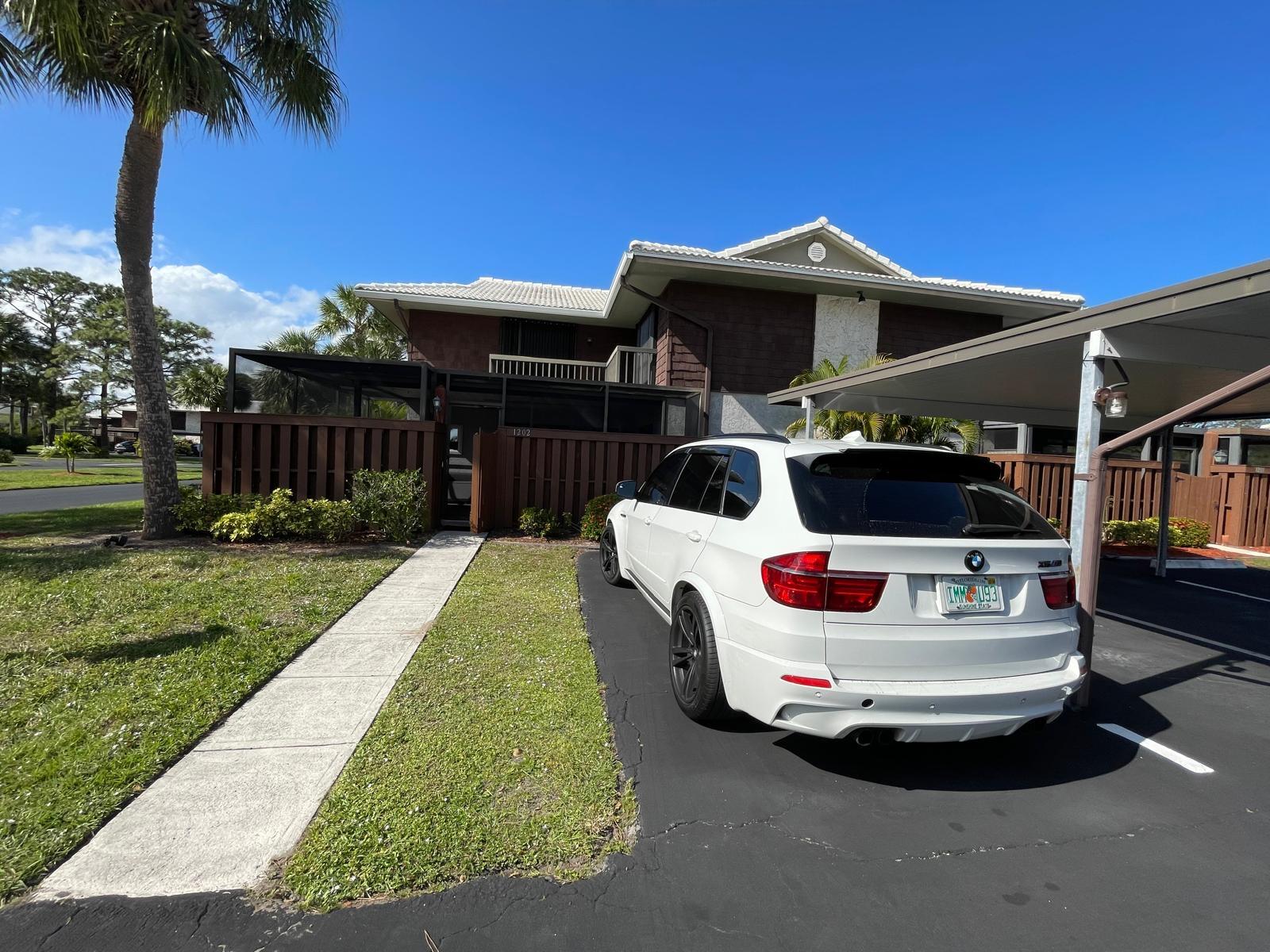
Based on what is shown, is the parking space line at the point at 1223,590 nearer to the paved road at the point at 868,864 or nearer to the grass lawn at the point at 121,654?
the paved road at the point at 868,864

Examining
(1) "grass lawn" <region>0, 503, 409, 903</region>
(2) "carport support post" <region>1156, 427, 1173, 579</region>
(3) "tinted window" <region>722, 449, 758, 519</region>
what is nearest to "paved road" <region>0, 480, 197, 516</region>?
(1) "grass lawn" <region>0, 503, 409, 903</region>

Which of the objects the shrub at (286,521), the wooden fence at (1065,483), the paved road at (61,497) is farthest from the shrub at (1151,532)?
the paved road at (61,497)

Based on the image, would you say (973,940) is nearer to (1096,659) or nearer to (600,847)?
(600,847)

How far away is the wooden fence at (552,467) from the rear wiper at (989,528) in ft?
25.1

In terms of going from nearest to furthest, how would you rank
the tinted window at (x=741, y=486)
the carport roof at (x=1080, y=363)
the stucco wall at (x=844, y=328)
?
the tinted window at (x=741, y=486) → the carport roof at (x=1080, y=363) → the stucco wall at (x=844, y=328)

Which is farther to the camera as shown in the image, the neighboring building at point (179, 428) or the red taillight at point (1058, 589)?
the neighboring building at point (179, 428)

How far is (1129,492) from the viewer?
12.0 meters

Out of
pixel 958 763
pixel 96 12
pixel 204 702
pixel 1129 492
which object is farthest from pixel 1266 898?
pixel 1129 492

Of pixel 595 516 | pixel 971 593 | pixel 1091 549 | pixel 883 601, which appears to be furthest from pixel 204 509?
pixel 1091 549

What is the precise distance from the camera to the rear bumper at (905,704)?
2.52 metres

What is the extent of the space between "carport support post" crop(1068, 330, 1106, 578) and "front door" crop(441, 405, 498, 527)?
8.11 metres

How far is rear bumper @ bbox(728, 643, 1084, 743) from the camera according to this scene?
252cm

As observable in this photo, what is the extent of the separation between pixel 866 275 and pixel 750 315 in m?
2.23

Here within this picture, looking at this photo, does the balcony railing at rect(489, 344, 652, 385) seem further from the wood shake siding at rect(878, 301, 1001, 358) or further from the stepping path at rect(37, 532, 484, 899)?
the stepping path at rect(37, 532, 484, 899)
